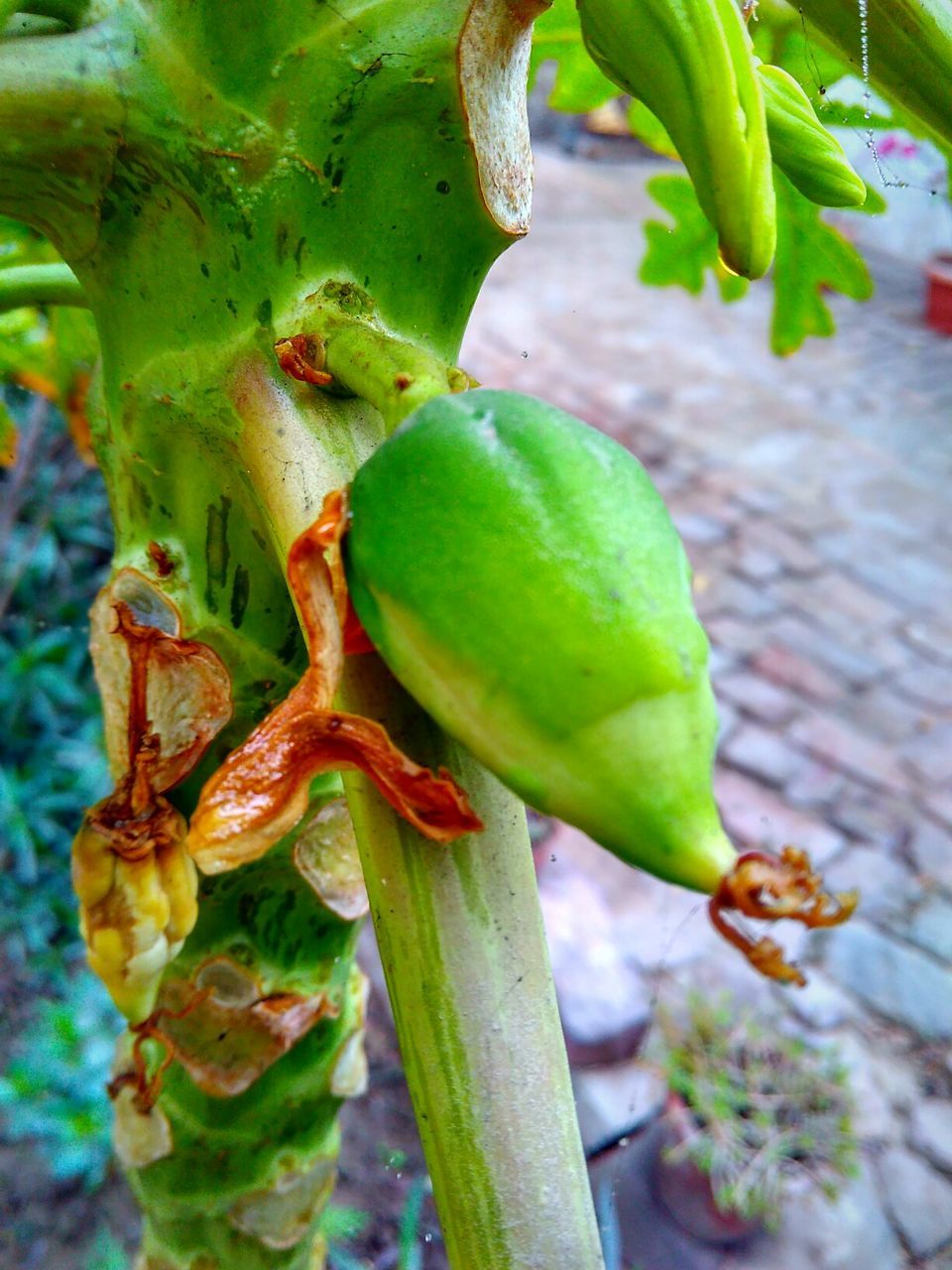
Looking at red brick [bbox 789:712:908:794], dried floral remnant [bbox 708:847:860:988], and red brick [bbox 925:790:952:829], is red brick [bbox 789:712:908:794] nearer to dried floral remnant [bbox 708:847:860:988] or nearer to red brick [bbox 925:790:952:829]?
red brick [bbox 925:790:952:829]

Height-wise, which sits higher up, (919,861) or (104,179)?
(104,179)

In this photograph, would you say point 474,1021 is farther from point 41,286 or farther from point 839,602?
point 839,602

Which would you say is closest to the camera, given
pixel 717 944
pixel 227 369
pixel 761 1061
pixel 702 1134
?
pixel 227 369

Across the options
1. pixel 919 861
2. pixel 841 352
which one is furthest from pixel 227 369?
pixel 841 352

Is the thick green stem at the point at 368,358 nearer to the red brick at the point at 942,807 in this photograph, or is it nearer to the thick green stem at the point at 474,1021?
the thick green stem at the point at 474,1021

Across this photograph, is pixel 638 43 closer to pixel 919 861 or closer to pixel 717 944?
pixel 717 944

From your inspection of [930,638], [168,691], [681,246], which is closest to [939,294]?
[930,638]
